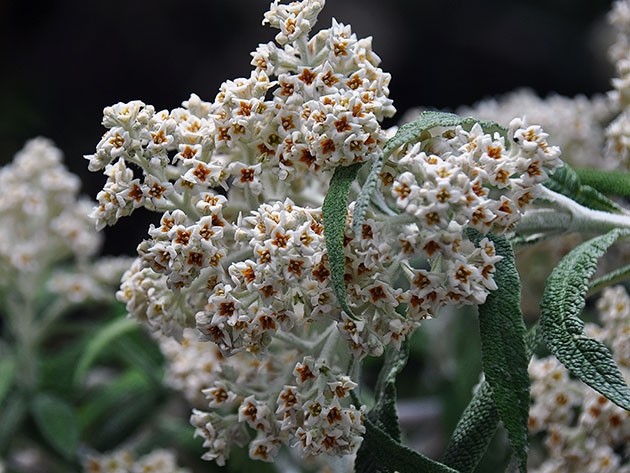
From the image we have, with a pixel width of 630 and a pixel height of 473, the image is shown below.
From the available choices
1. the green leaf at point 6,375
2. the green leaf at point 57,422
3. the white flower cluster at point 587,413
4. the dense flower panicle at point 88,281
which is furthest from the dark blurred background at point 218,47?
the white flower cluster at point 587,413

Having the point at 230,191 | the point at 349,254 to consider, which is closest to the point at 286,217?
the point at 349,254

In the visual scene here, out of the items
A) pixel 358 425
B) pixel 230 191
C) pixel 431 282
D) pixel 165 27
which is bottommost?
pixel 358 425

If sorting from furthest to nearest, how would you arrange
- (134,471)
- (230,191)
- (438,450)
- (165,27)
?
1. (165,27)
2. (438,450)
3. (134,471)
4. (230,191)

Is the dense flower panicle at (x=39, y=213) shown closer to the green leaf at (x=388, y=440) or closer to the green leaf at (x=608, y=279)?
the green leaf at (x=388, y=440)

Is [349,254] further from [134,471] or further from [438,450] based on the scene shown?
[438,450]

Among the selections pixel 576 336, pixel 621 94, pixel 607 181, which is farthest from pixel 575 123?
pixel 576 336

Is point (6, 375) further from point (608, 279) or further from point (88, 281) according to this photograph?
point (608, 279)
